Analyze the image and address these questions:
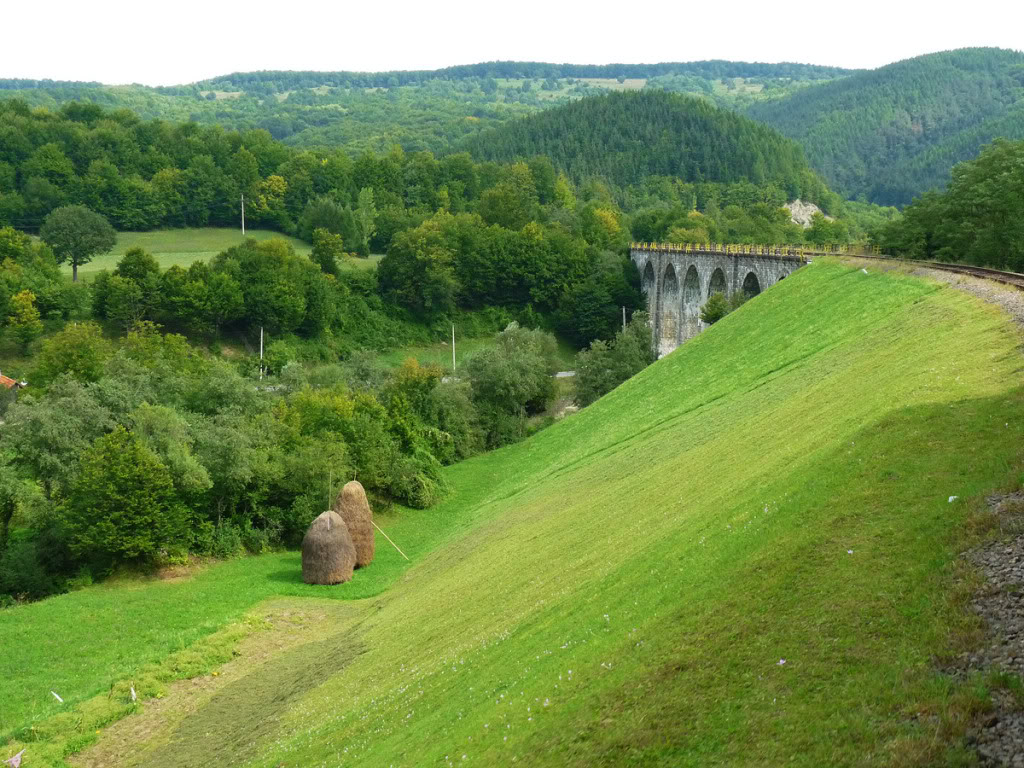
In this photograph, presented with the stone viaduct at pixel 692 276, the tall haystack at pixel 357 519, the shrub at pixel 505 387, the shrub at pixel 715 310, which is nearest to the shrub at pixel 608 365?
the shrub at pixel 505 387

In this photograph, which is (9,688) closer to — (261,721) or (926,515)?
(261,721)

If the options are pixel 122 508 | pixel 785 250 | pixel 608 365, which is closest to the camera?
pixel 122 508

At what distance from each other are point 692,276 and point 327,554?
70.0 meters

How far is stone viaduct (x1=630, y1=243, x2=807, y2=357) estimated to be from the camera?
83.7m

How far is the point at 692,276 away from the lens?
104812 mm

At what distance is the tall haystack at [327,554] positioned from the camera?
4212cm

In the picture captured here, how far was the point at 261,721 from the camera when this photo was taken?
26031 mm

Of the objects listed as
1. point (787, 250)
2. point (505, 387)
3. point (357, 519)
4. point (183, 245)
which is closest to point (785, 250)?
point (787, 250)

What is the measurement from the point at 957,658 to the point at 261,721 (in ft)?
58.4

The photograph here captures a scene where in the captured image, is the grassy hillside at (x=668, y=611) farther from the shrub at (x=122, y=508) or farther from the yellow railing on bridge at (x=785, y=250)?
the yellow railing on bridge at (x=785, y=250)

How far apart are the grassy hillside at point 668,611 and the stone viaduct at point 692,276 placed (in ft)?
118

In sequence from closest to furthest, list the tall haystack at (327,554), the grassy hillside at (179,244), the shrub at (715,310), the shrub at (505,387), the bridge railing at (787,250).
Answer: the tall haystack at (327,554) → the shrub at (505,387) → the bridge railing at (787,250) → the shrub at (715,310) → the grassy hillside at (179,244)

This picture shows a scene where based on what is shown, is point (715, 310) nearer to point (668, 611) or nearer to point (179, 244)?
point (668, 611)

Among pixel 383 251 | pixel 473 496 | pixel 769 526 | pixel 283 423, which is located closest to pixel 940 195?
pixel 473 496
